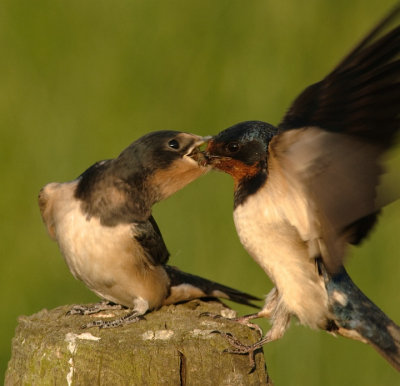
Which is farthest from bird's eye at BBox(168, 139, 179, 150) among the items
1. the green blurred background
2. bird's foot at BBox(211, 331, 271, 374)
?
the green blurred background

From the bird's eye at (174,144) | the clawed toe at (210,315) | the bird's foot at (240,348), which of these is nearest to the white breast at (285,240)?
the clawed toe at (210,315)

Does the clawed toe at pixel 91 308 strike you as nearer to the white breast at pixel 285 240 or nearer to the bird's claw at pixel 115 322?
the bird's claw at pixel 115 322

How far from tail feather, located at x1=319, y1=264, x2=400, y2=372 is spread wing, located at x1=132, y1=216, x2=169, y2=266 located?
657 mm

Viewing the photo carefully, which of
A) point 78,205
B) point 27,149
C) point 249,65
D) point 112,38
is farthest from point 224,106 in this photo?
point 78,205

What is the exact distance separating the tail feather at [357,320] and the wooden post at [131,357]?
1.33ft

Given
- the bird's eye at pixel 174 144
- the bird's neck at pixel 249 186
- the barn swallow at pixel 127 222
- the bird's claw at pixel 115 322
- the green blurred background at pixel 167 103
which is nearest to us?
the bird's claw at pixel 115 322

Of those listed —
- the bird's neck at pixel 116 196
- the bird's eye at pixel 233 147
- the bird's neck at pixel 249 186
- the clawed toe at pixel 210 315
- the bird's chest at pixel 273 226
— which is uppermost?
the bird's eye at pixel 233 147

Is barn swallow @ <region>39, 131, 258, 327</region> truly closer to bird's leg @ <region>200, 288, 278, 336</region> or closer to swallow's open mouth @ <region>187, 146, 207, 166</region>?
swallow's open mouth @ <region>187, 146, 207, 166</region>

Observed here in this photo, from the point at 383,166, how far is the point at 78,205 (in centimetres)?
118

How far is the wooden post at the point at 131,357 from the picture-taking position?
2316mm

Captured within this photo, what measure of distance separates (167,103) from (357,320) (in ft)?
6.09

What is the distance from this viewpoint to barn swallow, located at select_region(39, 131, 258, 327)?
9.77 ft

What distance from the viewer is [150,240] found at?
3035 mm

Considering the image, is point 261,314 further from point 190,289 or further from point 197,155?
point 197,155
